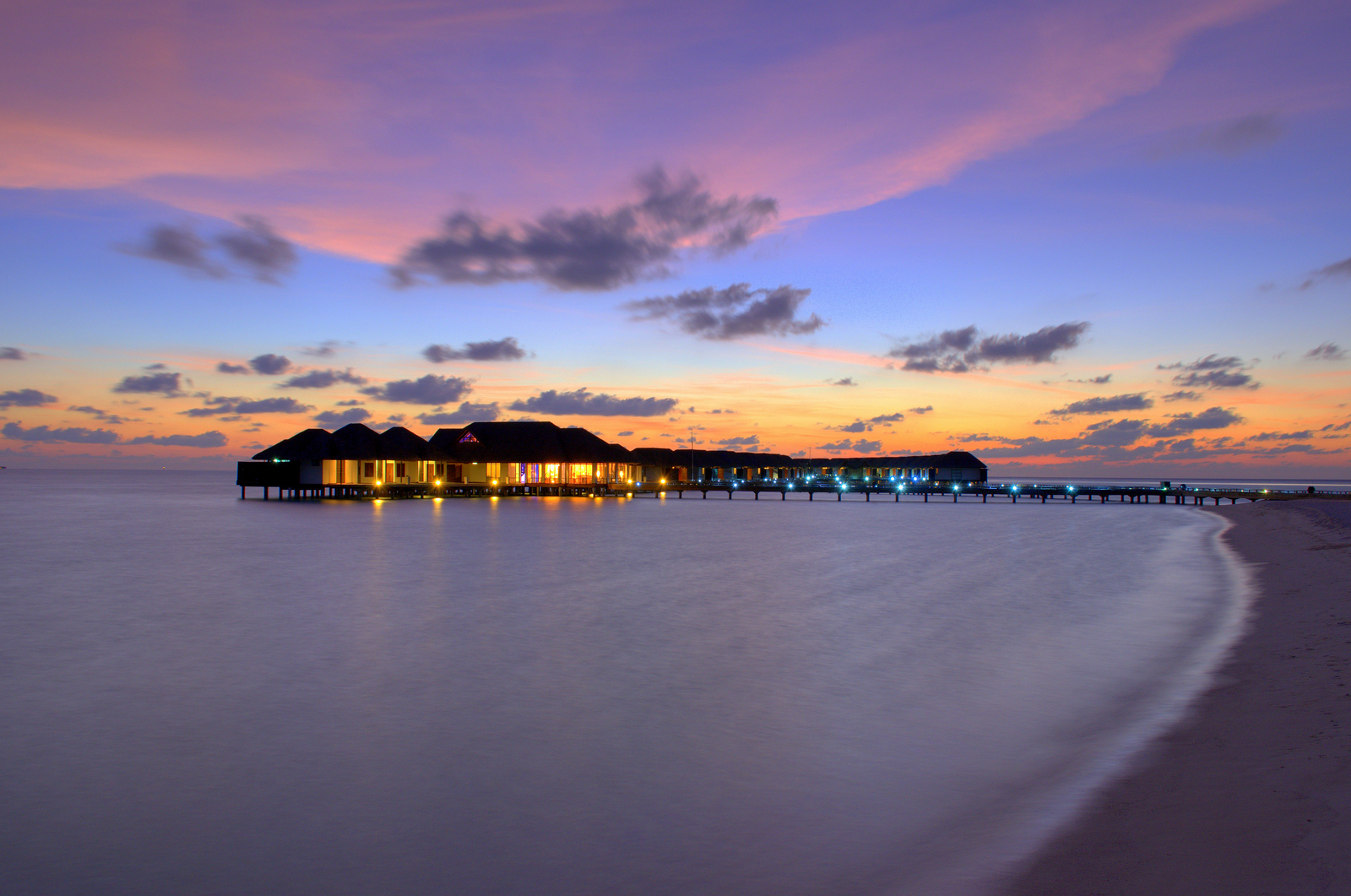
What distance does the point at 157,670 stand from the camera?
41.2 ft

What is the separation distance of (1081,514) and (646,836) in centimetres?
6406

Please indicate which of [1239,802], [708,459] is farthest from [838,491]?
[1239,802]

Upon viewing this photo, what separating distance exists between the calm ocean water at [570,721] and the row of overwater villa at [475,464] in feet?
119

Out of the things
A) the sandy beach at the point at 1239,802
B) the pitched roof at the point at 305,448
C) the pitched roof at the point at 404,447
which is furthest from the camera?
the pitched roof at the point at 404,447

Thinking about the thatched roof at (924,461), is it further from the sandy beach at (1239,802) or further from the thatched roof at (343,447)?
the sandy beach at (1239,802)

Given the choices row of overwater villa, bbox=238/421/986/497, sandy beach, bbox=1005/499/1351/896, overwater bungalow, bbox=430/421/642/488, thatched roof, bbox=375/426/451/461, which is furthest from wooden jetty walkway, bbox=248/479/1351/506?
sandy beach, bbox=1005/499/1351/896

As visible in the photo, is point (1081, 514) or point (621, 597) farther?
point (1081, 514)

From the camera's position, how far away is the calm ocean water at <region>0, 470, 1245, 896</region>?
6082mm

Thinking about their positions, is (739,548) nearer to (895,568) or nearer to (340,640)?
(895,568)

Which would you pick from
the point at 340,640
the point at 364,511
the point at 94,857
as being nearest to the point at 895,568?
the point at 340,640

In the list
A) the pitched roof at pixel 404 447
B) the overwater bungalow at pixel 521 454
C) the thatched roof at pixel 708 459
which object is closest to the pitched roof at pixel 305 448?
the pitched roof at pixel 404 447

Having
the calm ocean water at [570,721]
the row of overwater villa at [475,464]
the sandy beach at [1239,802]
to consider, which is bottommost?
the calm ocean water at [570,721]

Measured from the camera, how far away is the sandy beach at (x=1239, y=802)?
502 cm

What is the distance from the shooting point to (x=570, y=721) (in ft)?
32.7
